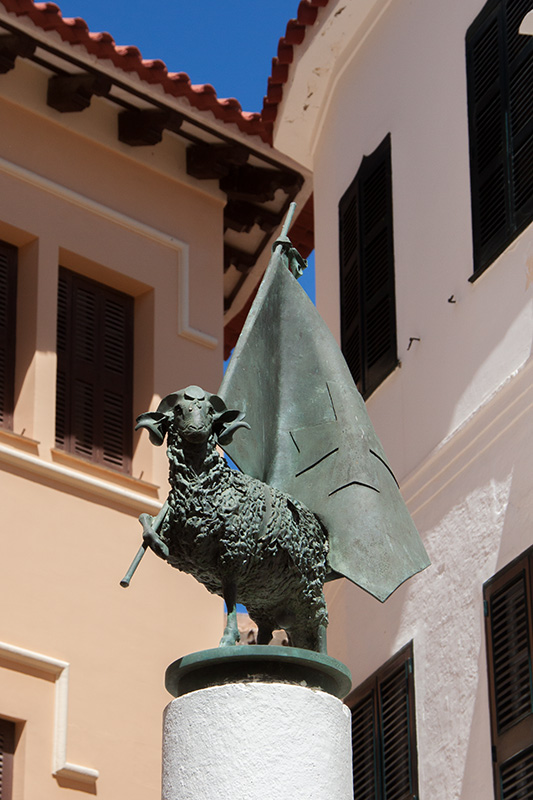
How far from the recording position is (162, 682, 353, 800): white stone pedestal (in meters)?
5.88

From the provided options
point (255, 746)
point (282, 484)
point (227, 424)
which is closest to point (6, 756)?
point (282, 484)

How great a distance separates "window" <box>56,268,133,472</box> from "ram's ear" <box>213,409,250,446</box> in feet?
20.0

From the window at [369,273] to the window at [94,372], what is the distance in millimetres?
1903

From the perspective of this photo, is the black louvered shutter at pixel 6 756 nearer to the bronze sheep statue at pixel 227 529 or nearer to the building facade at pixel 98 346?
the building facade at pixel 98 346

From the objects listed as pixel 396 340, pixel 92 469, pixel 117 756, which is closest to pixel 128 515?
pixel 92 469

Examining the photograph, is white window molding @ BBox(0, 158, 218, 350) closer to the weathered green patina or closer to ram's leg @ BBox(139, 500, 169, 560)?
the weathered green patina

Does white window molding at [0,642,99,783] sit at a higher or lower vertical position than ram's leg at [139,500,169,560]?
higher

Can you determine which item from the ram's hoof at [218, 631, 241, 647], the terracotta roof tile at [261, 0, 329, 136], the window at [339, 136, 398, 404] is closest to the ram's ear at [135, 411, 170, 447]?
the ram's hoof at [218, 631, 241, 647]

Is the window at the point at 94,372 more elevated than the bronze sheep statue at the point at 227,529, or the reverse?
the window at the point at 94,372

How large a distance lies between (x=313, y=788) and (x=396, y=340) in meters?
5.38

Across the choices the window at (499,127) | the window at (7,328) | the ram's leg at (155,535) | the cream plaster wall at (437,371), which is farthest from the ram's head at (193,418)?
the window at (7,328)

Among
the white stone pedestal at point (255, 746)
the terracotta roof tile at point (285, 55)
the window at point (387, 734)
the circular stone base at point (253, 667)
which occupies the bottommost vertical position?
the white stone pedestal at point (255, 746)

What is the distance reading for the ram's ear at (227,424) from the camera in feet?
21.3

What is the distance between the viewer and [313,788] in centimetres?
592
